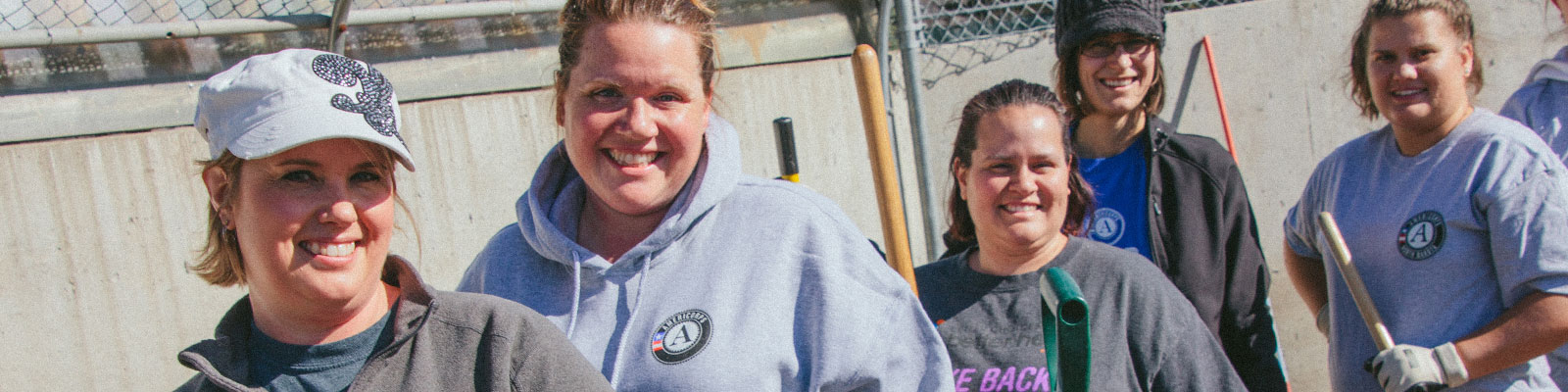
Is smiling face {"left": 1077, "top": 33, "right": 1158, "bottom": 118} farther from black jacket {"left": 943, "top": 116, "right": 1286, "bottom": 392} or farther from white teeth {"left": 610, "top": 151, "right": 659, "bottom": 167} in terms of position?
white teeth {"left": 610, "top": 151, "right": 659, "bottom": 167}

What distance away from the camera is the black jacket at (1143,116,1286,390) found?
263 cm

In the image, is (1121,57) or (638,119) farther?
(1121,57)

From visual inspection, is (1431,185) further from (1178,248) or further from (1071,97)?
(1071,97)

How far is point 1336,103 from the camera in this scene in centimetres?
495

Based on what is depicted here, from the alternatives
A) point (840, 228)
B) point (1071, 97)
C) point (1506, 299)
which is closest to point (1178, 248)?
point (1071, 97)

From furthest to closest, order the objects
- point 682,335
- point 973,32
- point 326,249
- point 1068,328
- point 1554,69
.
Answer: point 973,32 < point 1554,69 < point 682,335 < point 326,249 < point 1068,328

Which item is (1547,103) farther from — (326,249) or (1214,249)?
(326,249)

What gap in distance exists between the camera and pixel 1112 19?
108 inches

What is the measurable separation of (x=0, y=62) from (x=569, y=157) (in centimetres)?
242

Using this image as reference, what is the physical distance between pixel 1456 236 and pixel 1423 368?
0.31 meters

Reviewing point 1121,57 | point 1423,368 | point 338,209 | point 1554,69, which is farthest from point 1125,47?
point 338,209

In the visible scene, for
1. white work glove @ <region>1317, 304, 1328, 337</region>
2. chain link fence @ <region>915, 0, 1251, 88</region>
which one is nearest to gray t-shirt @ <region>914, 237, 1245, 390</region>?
white work glove @ <region>1317, 304, 1328, 337</region>

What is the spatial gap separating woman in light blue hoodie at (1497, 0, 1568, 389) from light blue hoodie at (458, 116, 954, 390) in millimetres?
2063

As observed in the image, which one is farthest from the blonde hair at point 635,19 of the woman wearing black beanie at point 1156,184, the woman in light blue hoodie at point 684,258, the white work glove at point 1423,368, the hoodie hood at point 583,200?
the white work glove at point 1423,368
